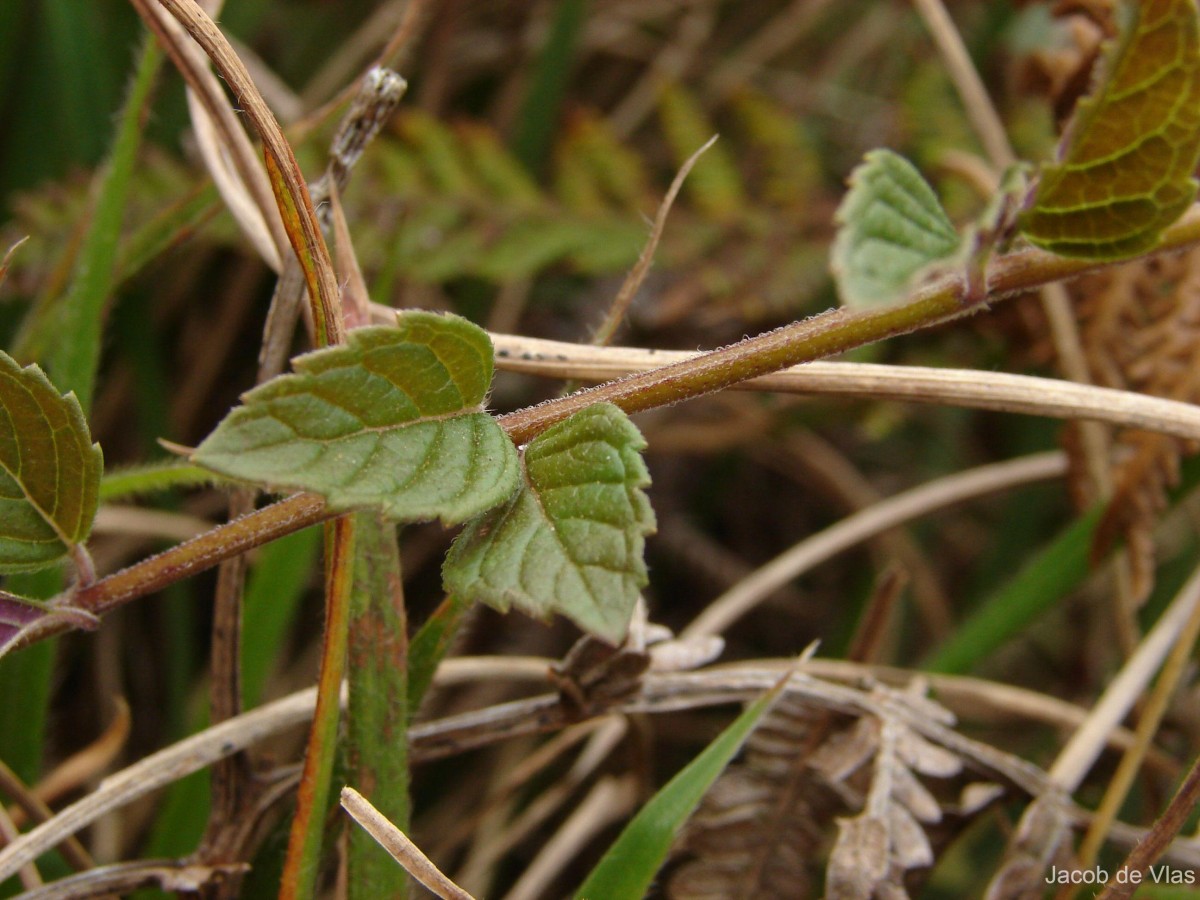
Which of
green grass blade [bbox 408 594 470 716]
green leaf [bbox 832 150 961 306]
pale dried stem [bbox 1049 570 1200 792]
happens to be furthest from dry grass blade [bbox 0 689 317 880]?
pale dried stem [bbox 1049 570 1200 792]

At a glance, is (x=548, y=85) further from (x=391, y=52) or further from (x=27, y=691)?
(x=27, y=691)

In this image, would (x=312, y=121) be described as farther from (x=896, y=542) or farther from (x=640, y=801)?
(x=896, y=542)

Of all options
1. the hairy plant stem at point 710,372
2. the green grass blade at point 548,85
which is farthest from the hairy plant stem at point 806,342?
the green grass blade at point 548,85

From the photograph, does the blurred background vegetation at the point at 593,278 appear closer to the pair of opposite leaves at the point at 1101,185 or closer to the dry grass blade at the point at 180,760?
the dry grass blade at the point at 180,760

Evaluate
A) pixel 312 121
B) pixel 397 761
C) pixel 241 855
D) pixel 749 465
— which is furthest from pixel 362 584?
pixel 749 465

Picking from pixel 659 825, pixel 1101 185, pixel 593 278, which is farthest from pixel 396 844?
pixel 593 278

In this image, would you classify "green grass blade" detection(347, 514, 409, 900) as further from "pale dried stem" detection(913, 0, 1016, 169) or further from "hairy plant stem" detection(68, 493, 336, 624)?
"pale dried stem" detection(913, 0, 1016, 169)
